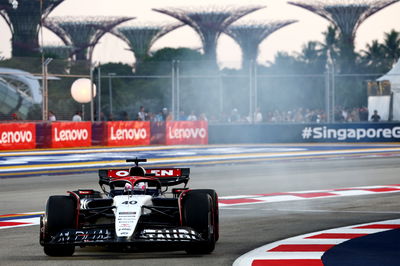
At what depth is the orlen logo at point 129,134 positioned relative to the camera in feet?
110

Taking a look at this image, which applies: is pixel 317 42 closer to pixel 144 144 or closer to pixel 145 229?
pixel 144 144

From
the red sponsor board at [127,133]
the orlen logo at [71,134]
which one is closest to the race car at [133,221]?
the orlen logo at [71,134]

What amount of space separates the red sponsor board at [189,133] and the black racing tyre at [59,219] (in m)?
25.2

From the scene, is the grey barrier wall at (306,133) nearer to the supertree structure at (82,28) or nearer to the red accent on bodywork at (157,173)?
the red accent on bodywork at (157,173)

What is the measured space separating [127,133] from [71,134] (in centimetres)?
228

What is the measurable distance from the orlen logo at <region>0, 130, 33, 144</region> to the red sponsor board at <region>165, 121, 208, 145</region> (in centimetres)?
559

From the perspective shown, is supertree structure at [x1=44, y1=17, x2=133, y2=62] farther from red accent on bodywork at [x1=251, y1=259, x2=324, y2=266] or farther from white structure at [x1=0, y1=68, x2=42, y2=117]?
red accent on bodywork at [x1=251, y1=259, x2=324, y2=266]

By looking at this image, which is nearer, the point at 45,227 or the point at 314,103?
the point at 45,227

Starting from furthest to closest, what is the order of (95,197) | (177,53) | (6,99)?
1. (177,53)
2. (6,99)
3. (95,197)

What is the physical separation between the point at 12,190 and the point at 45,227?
908 cm

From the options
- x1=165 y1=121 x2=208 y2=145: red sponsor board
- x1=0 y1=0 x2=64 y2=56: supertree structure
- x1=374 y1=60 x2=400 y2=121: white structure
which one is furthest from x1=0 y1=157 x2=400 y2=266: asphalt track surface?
x1=0 y1=0 x2=64 y2=56: supertree structure

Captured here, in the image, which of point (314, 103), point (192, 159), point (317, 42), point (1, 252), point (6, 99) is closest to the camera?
point (1, 252)

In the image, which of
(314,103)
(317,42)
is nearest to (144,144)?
(314,103)

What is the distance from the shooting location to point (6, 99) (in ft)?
114
